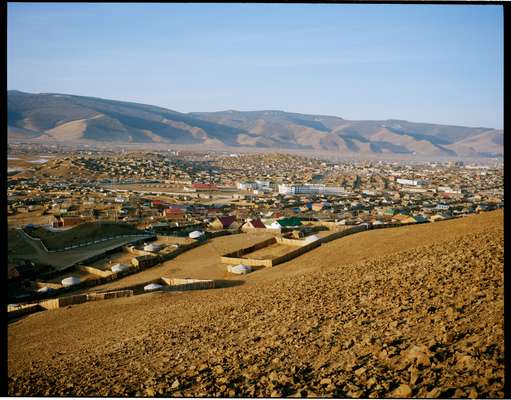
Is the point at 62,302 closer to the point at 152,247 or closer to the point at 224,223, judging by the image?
the point at 152,247

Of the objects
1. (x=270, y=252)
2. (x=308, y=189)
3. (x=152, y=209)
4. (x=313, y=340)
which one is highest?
(x=313, y=340)

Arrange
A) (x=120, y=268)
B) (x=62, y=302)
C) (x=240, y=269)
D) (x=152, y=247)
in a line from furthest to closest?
(x=152, y=247) < (x=120, y=268) < (x=240, y=269) < (x=62, y=302)

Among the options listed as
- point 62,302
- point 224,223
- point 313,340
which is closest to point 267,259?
point 62,302

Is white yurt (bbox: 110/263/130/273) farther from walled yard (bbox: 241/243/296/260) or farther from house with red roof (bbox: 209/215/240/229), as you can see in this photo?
house with red roof (bbox: 209/215/240/229)

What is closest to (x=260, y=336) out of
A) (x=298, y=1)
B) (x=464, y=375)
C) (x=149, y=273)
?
(x=464, y=375)

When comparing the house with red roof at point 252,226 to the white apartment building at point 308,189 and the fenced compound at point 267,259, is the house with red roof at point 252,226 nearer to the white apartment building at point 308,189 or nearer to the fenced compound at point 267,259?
the fenced compound at point 267,259

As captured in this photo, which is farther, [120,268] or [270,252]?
[270,252]

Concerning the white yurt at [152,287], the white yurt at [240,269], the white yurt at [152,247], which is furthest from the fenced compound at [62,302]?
the white yurt at [152,247]

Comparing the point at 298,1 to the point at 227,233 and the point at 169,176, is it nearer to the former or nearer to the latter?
the point at 227,233

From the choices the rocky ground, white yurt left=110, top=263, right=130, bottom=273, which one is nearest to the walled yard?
white yurt left=110, top=263, right=130, bottom=273
